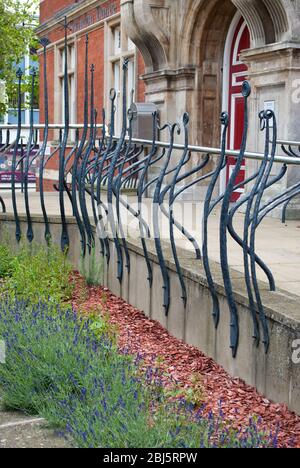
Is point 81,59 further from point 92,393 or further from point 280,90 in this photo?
point 92,393

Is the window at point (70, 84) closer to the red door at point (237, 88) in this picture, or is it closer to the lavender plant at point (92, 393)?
the red door at point (237, 88)

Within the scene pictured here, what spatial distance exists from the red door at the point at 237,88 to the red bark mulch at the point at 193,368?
17.3 ft

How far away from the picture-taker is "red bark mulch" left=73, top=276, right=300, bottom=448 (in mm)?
3764

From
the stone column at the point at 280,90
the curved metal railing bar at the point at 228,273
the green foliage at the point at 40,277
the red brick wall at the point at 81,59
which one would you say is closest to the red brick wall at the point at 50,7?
the red brick wall at the point at 81,59

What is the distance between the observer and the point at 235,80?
1132 centimetres

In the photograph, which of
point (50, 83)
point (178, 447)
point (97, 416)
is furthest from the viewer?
point (50, 83)

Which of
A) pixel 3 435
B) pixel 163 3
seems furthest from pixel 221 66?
pixel 3 435

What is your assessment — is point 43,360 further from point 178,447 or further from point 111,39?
point 111,39

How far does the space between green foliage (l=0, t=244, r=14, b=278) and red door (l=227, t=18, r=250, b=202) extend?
4749 millimetres


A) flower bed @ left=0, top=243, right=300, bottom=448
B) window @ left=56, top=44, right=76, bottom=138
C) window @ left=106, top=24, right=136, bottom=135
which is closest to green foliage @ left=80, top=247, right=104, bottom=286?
flower bed @ left=0, top=243, right=300, bottom=448

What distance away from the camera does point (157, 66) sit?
477 inches

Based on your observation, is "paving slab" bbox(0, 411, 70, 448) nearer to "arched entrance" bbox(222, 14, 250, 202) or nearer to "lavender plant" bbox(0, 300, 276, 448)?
"lavender plant" bbox(0, 300, 276, 448)

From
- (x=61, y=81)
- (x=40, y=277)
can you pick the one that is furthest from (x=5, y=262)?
(x=61, y=81)

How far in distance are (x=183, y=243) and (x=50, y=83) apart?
15486 mm
